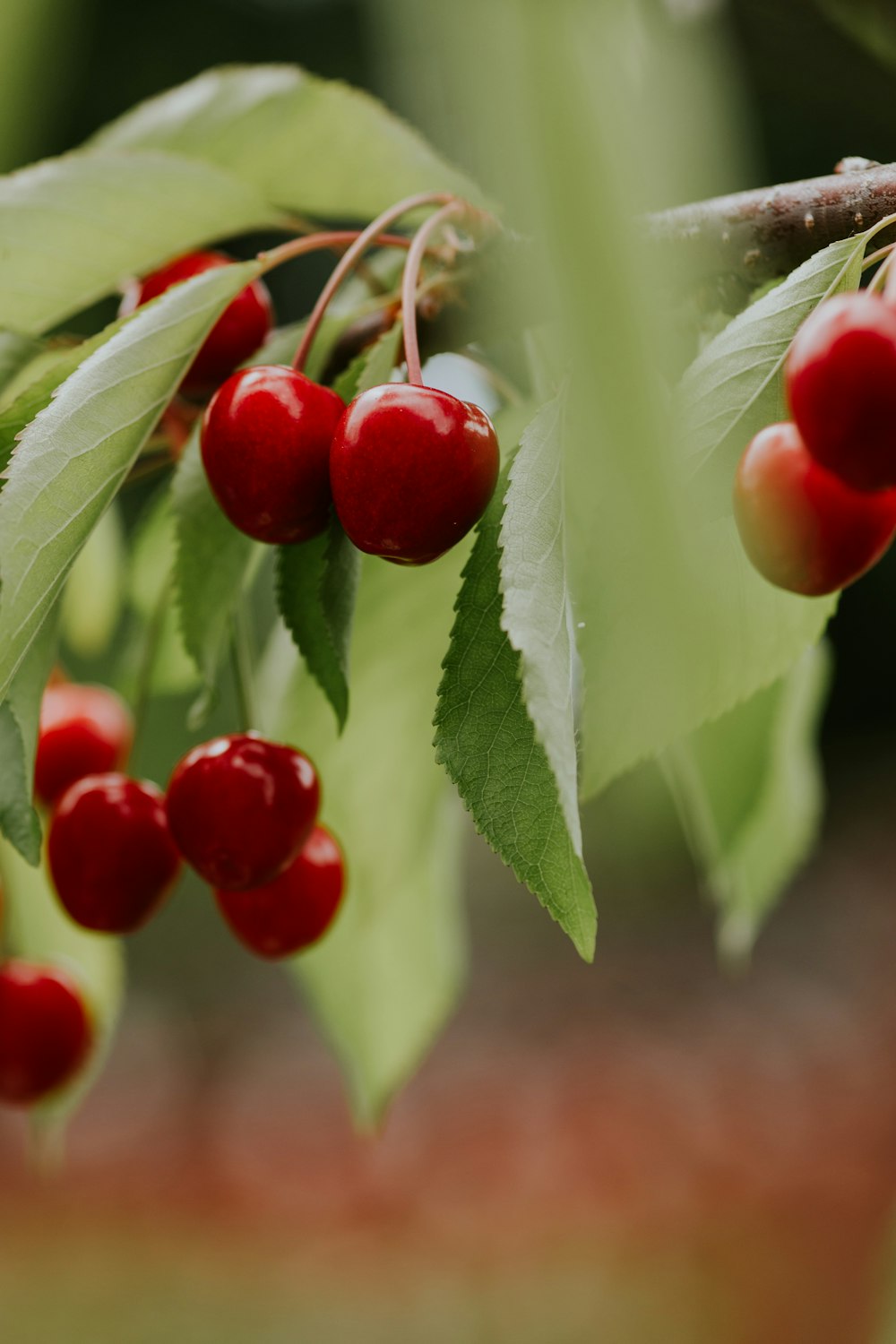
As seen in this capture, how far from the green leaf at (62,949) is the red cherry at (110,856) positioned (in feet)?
0.78

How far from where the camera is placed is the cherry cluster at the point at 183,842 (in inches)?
20.2

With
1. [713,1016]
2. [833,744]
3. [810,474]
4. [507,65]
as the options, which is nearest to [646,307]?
[507,65]

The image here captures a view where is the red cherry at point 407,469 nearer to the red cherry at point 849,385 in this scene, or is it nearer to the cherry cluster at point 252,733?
the cherry cluster at point 252,733

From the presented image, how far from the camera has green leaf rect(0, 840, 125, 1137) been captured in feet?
2.67

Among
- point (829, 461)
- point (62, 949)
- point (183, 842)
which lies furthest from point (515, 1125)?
point (829, 461)

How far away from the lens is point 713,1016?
405 centimetres

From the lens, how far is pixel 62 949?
0.85 metres

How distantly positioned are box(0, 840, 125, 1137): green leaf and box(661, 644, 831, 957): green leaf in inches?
14.8

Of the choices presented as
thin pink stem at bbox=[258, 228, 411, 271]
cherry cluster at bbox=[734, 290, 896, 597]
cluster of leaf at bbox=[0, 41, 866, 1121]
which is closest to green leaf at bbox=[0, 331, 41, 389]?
cluster of leaf at bbox=[0, 41, 866, 1121]

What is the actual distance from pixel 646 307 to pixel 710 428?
249mm

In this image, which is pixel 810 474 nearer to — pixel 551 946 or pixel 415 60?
pixel 415 60

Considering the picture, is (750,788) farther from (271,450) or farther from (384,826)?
(271,450)

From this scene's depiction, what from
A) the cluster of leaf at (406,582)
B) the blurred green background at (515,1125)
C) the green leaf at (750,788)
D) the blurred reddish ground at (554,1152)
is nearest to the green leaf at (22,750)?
the cluster of leaf at (406,582)

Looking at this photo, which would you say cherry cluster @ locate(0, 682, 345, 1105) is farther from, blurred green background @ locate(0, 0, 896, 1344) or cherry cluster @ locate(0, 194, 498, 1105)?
blurred green background @ locate(0, 0, 896, 1344)
